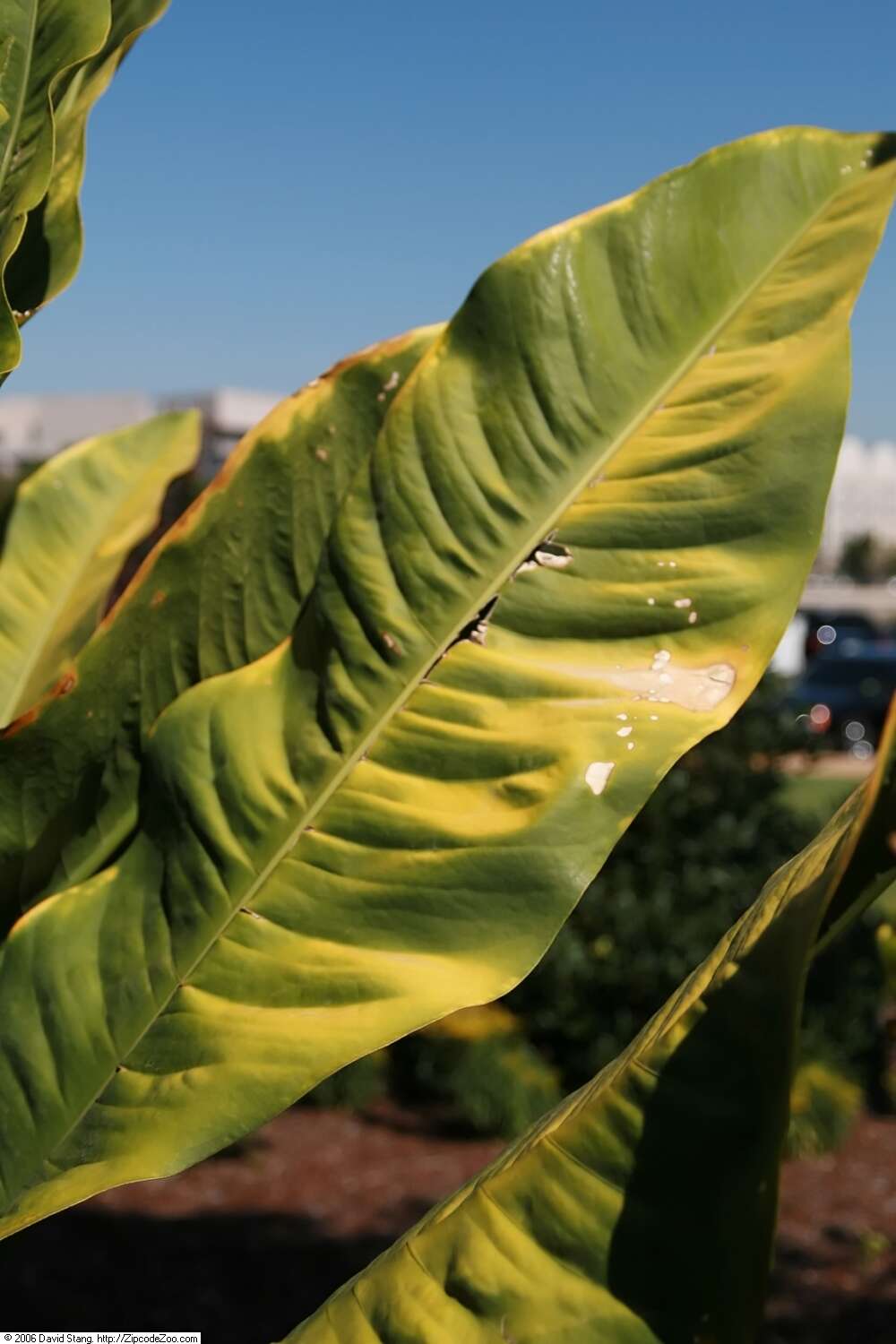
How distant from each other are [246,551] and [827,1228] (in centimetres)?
465

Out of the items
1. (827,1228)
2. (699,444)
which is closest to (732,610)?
(699,444)

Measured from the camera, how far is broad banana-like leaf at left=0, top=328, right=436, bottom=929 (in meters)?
1.35

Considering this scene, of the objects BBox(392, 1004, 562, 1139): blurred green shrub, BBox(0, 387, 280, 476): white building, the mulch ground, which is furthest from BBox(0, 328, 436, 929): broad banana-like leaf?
BBox(0, 387, 280, 476): white building

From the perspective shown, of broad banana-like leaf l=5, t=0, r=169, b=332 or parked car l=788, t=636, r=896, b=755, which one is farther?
parked car l=788, t=636, r=896, b=755

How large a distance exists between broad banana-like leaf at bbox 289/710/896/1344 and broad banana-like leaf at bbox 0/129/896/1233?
8.6 inches

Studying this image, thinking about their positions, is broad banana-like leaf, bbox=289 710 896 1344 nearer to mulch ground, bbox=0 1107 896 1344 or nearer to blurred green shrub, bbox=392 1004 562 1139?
mulch ground, bbox=0 1107 896 1344

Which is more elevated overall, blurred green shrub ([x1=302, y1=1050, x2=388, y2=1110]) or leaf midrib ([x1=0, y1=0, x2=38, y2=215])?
leaf midrib ([x1=0, y1=0, x2=38, y2=215])

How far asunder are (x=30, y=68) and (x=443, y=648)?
657 mm

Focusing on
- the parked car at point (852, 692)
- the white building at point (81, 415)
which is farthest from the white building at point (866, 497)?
the parked car at point (852, 692)

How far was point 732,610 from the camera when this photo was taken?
1.19 metres

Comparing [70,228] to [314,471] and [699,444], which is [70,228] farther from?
[699,444]

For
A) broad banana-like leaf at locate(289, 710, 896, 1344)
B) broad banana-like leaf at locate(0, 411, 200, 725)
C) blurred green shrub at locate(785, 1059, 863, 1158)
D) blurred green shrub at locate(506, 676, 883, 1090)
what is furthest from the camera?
blurred green shrub at locate(506, 676, 883, 1090)

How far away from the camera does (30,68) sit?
4.10 feet

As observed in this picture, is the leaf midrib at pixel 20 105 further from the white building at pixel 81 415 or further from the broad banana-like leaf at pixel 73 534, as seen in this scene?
the white building at pixel 81 415
